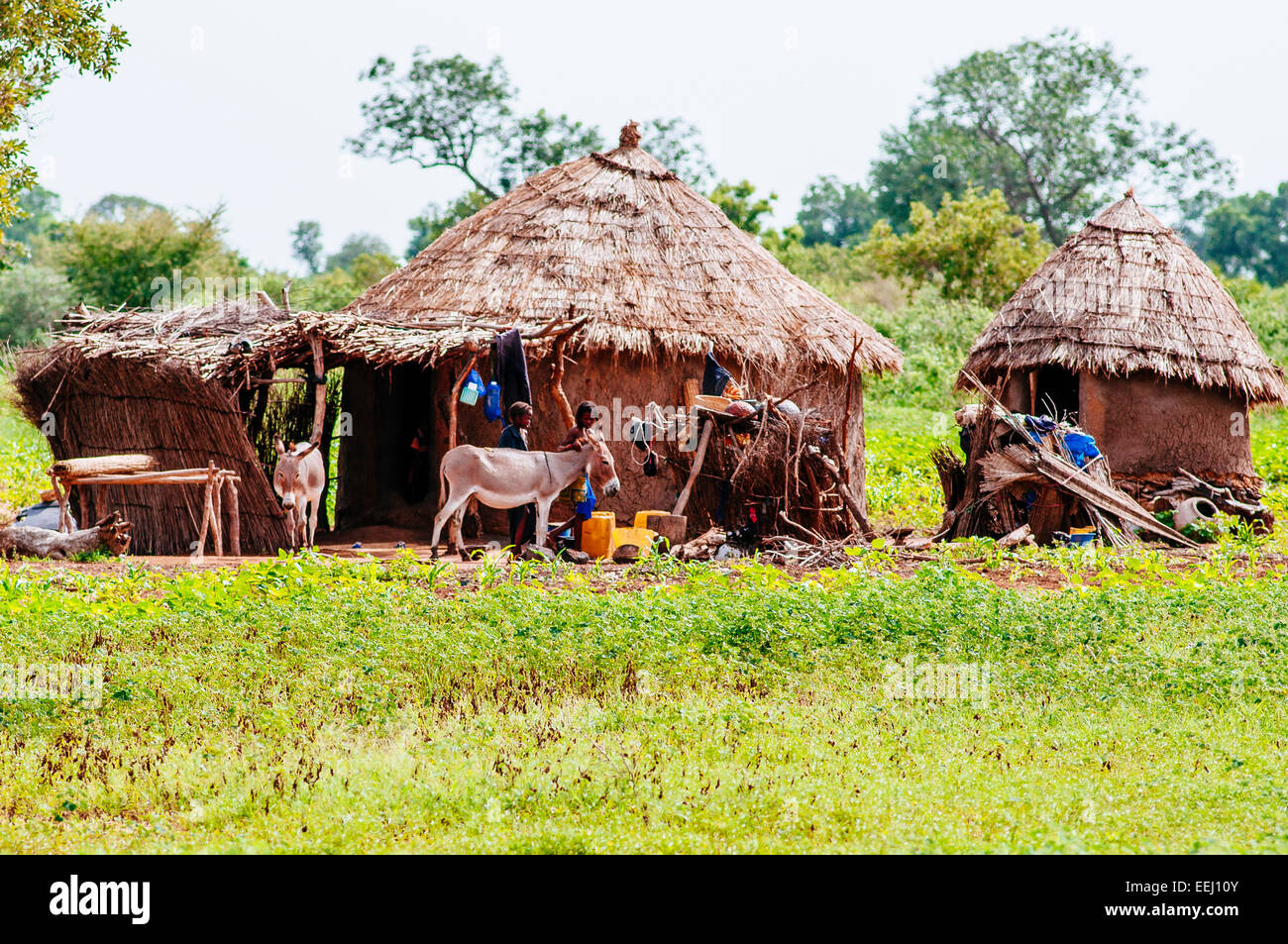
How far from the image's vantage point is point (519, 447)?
11.4 meters

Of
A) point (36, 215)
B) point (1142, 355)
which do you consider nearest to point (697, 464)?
point (1142, 355)

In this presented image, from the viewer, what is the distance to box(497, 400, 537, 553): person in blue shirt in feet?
37.1

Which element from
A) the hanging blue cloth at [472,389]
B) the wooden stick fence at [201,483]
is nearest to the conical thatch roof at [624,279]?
the hanging blue cloth at [472,389]

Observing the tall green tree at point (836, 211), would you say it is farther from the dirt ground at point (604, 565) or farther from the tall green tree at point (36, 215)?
the dirt ground at point (604, 565)

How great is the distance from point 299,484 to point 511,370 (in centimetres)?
197

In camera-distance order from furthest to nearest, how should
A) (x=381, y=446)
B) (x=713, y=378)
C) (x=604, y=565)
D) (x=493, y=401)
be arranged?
(x=381, y=446) → (x=713, y=378) → (x=493, y=401) → (x=604, y=565)

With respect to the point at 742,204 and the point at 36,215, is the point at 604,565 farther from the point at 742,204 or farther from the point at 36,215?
the point at 36,215

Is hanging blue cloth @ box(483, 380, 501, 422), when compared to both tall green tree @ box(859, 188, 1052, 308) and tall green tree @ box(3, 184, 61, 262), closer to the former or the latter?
tall green tree @ box(859, 188, 1052, 308)

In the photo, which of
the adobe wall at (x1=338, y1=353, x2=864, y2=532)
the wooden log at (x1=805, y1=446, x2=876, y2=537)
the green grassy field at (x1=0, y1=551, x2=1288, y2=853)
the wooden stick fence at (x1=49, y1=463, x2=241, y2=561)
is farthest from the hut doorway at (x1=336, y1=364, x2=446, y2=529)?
the green grassy field at (x1=0, y1=551, x2=1288, y2=853)

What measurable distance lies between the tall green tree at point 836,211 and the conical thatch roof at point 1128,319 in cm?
5628

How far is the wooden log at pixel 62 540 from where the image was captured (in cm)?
1101

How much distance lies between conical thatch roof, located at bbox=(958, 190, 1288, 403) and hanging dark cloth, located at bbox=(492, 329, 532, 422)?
6528 millimetres
